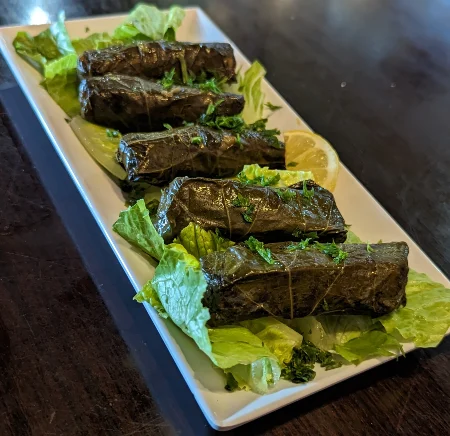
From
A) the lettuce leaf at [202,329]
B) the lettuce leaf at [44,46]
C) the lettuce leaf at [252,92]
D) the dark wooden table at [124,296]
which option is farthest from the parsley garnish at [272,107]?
the lettuce leaf at [202,329]

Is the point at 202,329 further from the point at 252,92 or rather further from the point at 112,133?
the point at 252,92

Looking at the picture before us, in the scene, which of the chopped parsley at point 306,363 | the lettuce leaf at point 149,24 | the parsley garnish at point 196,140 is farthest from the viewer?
the lettuce leaf at point 149,24

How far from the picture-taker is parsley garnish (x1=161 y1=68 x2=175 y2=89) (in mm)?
3273

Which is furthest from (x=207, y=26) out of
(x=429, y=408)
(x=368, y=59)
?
(x=429, y=408)

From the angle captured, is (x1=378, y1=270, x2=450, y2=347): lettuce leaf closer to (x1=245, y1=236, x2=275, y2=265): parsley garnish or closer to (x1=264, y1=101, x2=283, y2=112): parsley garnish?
(x1=245, y1=236, x2=275, y2=265): parsley garnish

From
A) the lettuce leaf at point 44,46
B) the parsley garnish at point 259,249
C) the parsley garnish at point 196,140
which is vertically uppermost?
the parsley garnish at point 259,249

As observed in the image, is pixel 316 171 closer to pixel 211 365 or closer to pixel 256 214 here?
pixel 256 214

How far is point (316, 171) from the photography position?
3217 mm

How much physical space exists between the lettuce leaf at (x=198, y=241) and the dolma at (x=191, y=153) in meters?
0.46

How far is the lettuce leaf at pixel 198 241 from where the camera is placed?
251 centimetres

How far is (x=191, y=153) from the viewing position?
296 cm

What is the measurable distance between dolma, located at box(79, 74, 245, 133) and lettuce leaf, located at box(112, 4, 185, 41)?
0.62 m

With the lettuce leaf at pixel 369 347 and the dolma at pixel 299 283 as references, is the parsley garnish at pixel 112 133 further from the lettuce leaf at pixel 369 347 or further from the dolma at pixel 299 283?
the lettuce leaf at pixel 369 347

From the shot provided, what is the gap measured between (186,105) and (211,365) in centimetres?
164
